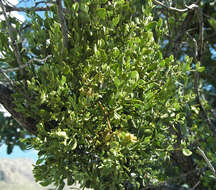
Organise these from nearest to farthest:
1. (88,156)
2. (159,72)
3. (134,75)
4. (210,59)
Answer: (134,75), (88,156), (159,72), (210,59)

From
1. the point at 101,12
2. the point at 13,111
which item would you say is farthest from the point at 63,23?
the point at 13,111

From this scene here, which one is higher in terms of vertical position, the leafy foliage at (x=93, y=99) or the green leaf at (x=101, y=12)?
the green leaf at (x=101, y=12)

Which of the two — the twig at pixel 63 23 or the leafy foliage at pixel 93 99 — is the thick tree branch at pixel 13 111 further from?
the twig at pixel 63 23

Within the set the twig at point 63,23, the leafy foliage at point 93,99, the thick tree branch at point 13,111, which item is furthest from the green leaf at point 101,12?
the thick tree branch at point 13,111

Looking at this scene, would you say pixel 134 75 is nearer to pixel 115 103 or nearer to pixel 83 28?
pixel 115 103

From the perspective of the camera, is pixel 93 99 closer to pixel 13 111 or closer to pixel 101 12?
pixel 101 12

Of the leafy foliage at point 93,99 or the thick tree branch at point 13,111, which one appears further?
the thick tree branch at point 13,111

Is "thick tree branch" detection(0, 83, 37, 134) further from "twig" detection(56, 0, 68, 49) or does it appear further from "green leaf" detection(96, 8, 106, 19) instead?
"green leaf" detection(96, 8, 106, 19)

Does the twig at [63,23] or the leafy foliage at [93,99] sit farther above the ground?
the twig at [63,23]

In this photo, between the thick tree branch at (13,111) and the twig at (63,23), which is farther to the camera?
the thick tree branch at (13,111)

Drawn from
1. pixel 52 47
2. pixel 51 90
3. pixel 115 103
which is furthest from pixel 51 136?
pixel 52 47

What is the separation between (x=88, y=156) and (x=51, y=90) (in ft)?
1.13

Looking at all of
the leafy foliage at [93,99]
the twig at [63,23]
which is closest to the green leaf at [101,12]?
the leafy foliage at [93,99]

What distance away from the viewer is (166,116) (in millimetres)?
1274
